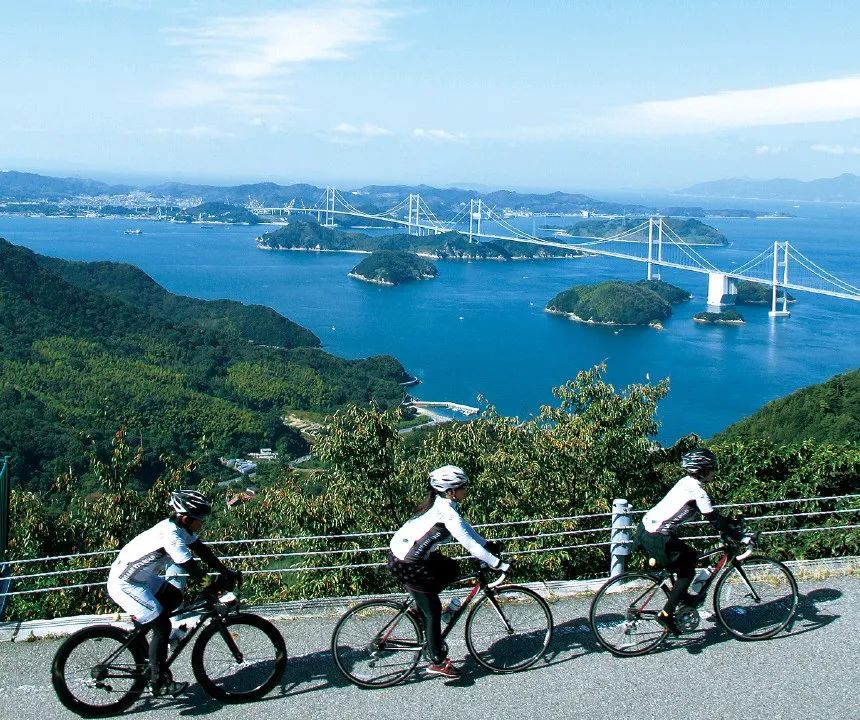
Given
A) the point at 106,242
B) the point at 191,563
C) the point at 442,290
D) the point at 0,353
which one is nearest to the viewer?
the point at 191,563

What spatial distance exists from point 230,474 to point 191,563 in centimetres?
1872

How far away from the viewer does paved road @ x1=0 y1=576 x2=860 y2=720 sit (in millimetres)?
2094

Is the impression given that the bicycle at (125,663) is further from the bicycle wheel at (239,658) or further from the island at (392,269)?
the island at (392,269)

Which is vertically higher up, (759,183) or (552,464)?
(759,183)

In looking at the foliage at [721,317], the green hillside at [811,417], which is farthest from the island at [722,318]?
the green hillside at [811,417]

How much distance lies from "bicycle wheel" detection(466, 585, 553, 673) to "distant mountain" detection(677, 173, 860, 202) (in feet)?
557

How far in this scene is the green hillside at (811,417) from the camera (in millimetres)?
11312

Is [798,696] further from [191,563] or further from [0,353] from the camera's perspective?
[0,353]

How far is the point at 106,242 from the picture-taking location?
6919 cm

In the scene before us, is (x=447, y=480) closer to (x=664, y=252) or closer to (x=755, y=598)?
(x=755, y=598)

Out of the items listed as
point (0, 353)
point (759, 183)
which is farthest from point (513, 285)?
point (759, 183)

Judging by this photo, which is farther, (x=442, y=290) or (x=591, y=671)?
(x=442, y=290)

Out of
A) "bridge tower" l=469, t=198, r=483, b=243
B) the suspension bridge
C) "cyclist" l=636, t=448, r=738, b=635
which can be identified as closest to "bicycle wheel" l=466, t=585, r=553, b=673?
"cyclist" l=636, t=448, r=738, b=635

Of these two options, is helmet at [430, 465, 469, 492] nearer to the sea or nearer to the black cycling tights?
the black cycling tights
